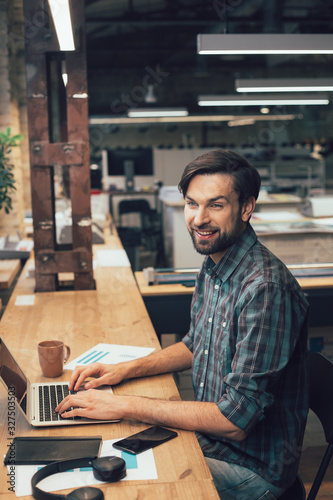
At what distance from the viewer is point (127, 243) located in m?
6.90

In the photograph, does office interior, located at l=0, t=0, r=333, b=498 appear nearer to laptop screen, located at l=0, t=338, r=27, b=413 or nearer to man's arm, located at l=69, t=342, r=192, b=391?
man's arm, located at l=69, t=342, r=192, b=391

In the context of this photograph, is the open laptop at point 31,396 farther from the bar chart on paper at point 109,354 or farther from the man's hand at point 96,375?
the bar chart on paper at point 109,354

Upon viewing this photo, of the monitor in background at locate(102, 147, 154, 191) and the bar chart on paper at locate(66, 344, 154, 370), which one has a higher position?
the monitor in background at locate(102, 147, 154, 191)

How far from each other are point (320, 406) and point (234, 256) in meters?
0.57

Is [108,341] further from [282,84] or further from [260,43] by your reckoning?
[282,84]

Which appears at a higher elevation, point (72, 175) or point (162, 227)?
point (72, 175)

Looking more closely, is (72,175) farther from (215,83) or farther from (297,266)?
(215,83)

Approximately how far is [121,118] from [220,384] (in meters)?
11.0

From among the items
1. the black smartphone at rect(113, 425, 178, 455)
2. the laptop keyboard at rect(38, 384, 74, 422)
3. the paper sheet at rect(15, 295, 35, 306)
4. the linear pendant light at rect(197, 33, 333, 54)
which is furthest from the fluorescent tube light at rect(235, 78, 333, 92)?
the black smartphone at rect(113, 425, 178, 455)

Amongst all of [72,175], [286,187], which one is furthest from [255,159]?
[72,175]

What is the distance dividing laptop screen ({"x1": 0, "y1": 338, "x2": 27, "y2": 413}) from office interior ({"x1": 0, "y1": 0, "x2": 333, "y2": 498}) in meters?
1.64

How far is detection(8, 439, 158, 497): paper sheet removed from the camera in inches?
46.3

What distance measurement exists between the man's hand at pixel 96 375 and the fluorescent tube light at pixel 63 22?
1.37 meters

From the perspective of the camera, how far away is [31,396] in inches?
62.3
